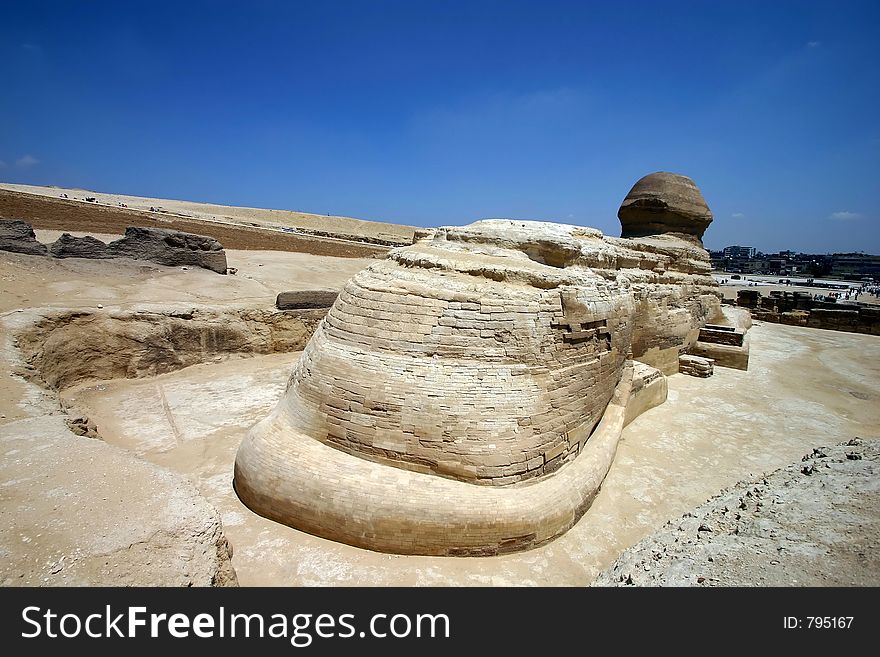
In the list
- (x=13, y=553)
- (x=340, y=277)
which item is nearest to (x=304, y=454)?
(x=13, y=553)

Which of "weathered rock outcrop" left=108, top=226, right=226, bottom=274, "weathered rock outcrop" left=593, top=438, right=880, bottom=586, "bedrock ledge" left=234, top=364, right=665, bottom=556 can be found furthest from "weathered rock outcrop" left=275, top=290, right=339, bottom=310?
"weathered rock outcrop" left=593, top=438, right=880, bottom=586

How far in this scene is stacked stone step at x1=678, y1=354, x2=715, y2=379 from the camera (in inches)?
349

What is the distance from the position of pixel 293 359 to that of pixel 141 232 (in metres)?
6.37

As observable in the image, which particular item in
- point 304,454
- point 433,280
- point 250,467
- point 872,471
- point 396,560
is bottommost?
point 396,560

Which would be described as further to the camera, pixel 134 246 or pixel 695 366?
pixel 134 246

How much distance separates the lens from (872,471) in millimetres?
3326

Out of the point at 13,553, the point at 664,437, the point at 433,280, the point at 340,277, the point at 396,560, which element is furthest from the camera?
the point at 340,277

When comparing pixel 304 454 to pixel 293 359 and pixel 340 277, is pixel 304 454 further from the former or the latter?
pixel 340 277

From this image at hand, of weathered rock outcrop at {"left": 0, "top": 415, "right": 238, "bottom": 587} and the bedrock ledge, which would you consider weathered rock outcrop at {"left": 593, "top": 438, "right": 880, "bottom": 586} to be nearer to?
the bedrock ledge

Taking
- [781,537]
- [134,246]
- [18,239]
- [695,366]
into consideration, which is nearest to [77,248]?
[18,239]

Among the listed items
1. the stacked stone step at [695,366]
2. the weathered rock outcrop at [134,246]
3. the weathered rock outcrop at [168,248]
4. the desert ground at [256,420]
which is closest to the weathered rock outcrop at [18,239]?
the weathered rock outcrop at [134,246]

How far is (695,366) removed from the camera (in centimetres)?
893

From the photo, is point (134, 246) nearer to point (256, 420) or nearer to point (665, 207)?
point (256, 420)

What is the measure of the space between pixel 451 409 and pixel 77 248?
38.1 ft
